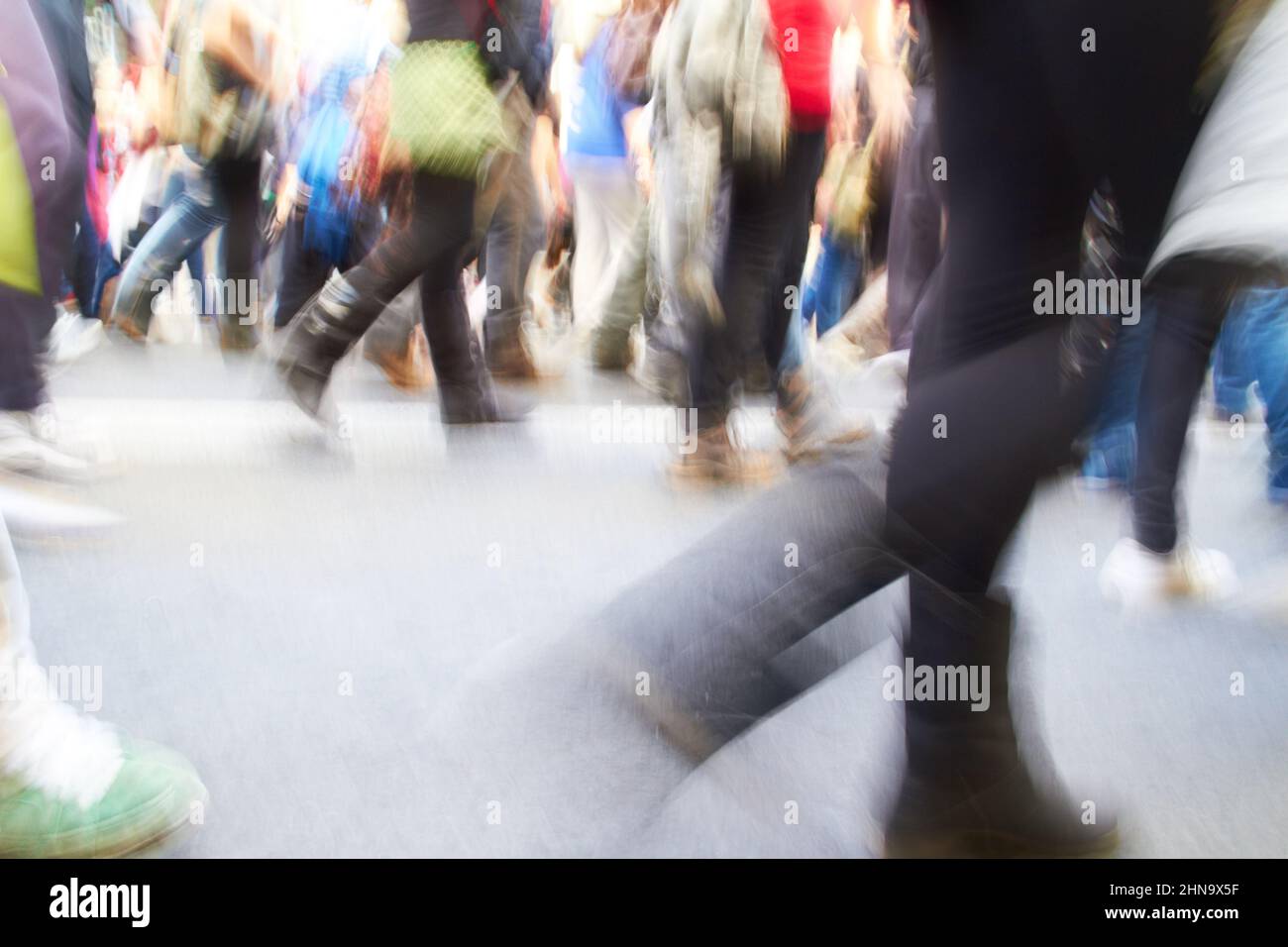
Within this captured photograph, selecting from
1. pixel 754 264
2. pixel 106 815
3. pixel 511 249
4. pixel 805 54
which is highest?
pixel 805 54

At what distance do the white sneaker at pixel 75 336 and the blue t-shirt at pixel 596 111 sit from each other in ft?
4.19

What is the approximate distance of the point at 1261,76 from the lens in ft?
3.22

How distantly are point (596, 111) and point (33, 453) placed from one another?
158cm

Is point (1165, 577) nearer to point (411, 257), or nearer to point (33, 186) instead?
point (411, 257)

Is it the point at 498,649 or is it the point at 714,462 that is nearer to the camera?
the point at 498,649

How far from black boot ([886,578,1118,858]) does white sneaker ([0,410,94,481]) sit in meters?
1.62

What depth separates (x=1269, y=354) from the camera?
1.95m

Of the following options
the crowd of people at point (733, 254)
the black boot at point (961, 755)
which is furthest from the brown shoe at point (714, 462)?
the black boot at point (961, 755)

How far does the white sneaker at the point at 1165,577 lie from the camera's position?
1763 millimetres

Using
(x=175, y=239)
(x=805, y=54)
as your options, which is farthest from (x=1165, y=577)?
(x=175, y=239)

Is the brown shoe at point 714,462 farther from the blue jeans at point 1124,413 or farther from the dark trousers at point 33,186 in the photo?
the dark trousers at point 33,186

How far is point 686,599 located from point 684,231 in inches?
57.7

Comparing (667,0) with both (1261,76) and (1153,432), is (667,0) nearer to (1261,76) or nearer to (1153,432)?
(1153,432)

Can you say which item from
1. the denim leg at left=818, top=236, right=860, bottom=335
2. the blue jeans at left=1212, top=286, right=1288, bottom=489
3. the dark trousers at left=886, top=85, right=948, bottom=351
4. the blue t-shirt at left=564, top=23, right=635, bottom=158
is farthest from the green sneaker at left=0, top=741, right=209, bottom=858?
the denim leg at left=818, top=236, right=860, bottom=335
